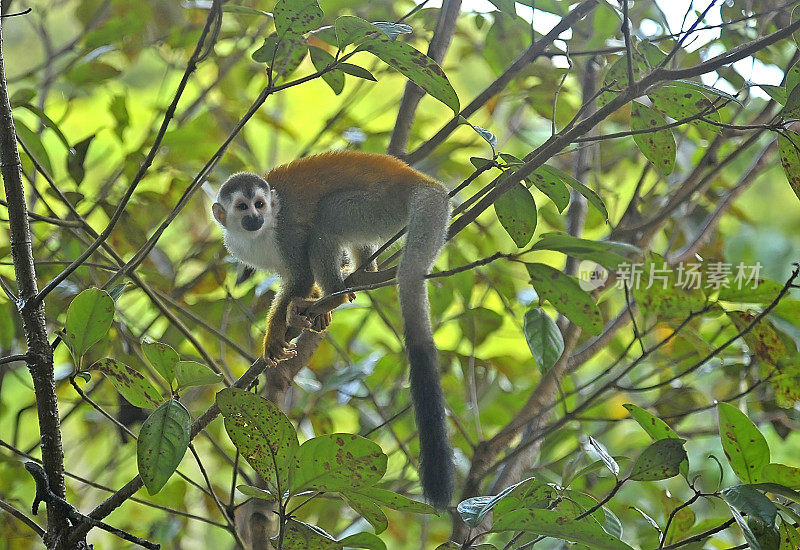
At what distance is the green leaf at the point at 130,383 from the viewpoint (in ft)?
3.56

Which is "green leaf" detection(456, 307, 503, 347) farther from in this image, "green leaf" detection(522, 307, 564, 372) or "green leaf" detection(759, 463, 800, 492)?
"green leaf" detection(759, 463, 800, 492)

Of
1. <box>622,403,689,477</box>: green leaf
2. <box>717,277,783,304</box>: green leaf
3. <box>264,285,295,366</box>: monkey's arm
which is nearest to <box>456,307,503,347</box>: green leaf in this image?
<box>264,285,295,366</box>: monkey's arm

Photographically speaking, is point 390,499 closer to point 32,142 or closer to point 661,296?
point 661,296

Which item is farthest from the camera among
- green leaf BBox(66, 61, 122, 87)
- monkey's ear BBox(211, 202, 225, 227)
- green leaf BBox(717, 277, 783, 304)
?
monkey's ear BBox(211, 202, 225, 227)

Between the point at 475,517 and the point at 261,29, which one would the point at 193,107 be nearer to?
the point at 261,29

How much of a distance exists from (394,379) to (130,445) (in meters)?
0.86

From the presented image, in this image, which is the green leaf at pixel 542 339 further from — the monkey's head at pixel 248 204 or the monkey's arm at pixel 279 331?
the monkey's head at pixel 248 204

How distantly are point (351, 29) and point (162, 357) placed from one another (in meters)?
0.56

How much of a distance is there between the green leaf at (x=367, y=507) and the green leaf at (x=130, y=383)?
0.32 meters

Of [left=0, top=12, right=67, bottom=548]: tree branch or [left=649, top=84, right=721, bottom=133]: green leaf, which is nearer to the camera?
[left=0, top=12, right=67, bottom=548]: tree branch

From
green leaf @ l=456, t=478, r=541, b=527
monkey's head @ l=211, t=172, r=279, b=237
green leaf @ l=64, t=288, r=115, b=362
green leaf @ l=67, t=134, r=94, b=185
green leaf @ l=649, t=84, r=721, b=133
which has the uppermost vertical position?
monkey's head @ l=211, t=172, r=279, b=237

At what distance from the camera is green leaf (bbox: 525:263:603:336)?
1253 mm

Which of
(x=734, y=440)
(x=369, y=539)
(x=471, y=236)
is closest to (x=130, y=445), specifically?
(x=471, y=236)

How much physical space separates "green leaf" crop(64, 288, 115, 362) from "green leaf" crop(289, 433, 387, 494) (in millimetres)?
342
